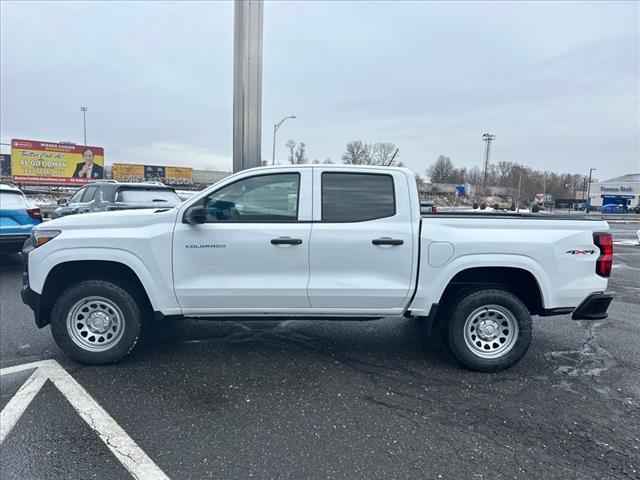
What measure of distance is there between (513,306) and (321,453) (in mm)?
2266

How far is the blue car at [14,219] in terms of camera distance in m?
7.78

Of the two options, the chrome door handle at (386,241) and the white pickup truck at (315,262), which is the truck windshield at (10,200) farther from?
the chrome door handle at (386,241)

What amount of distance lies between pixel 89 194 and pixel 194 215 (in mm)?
8382

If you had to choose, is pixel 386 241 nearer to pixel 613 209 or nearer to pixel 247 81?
pixel 247 81

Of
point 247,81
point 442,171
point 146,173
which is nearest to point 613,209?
point 442,171

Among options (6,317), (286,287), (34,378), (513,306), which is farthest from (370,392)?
(6,317)

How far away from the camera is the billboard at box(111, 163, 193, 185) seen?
5503cm

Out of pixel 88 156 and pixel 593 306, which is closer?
pixel 593 306

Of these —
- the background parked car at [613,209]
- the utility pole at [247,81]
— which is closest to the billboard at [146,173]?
the utility pole at [247,81]

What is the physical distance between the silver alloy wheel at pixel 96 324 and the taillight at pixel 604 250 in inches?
178

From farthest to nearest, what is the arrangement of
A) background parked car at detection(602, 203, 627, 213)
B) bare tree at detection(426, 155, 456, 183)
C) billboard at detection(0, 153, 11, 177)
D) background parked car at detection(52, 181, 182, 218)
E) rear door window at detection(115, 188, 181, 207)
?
bare tree at detection(426, 155, 456, 183), background parked car at detection(602, 203, 627, 213), billboard at detection(0, 153, 11, 177), rear door window at detection(115, 188, 181, 207), background parked car at detection(52, 181, 182, 218)

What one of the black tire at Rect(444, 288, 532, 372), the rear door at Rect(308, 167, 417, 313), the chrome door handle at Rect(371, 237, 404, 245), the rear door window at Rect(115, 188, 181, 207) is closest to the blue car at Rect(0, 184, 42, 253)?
the rear door window at Rect(115, 188, 181, 207)

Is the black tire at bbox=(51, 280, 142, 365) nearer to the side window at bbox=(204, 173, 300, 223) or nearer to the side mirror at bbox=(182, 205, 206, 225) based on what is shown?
the side mirror at bbox=(182, 205, 206, 225)

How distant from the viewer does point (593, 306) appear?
12.6 ft
